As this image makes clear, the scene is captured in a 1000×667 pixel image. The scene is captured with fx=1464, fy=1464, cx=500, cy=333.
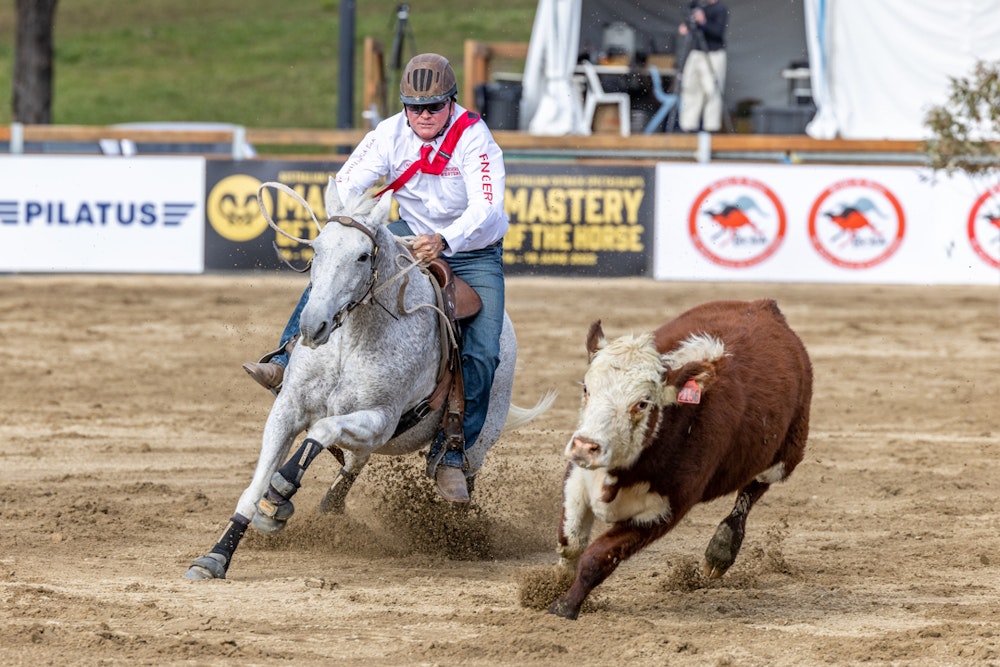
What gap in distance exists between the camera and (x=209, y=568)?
639 centimetres

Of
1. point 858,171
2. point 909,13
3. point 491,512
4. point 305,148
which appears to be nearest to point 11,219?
point 858,171

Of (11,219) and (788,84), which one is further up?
(788,84)

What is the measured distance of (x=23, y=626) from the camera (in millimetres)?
5508

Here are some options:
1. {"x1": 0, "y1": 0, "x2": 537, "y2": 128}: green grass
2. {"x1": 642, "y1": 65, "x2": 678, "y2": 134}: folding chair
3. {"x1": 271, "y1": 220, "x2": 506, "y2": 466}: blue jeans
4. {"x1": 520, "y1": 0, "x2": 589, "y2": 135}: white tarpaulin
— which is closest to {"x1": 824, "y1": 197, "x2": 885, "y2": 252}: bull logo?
{"x1": 642, "y1": 65, "x2": 678, "y2": 134}: folding chair

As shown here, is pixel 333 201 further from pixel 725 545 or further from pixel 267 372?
pixel 725 545

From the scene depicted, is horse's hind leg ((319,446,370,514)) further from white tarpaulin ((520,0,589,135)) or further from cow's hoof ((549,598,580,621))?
white tarpaulin ((520,0,589,135))

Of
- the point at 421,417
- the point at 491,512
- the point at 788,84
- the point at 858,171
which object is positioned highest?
the point at 788,84

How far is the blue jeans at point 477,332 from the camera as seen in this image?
23.6 ft

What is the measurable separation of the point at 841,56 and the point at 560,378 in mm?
11057

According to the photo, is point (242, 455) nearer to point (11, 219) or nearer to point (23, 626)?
point (23, 626)

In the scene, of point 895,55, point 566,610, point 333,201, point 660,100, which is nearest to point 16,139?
point 660,100

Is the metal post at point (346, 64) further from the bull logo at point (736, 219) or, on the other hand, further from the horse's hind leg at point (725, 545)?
the horse's hind leg at point (725, 545)

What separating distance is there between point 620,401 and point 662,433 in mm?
338

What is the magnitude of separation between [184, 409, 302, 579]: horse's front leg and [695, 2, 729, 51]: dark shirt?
1526cm
